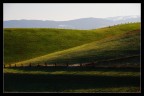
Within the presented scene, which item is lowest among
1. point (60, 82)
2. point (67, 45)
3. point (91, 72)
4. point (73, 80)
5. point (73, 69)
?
point (60, 82)

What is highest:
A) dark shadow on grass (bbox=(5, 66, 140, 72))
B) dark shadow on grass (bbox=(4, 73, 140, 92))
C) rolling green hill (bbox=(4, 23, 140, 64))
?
rolling green hill (bbox=(4, 23, 140, 64))

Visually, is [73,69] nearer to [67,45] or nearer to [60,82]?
[60,82]

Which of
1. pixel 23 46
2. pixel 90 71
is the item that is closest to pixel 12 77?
pixel 90 71

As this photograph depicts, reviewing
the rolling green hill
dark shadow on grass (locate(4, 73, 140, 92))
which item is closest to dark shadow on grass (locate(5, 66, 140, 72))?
dark shadow on grass (locate(4, 73, 140, 92))

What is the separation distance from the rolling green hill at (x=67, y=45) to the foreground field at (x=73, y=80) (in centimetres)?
950

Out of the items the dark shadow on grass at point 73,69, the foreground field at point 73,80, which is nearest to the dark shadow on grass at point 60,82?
the foreground field at point 73,80

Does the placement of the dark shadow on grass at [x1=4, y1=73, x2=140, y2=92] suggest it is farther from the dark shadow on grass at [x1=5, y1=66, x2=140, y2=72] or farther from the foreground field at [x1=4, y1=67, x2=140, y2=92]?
the dark shadow on grass at [x1=5, y1=66, x2=140, y2=72]

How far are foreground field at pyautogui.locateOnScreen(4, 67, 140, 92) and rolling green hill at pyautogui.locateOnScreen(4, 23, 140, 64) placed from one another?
950 centimetres

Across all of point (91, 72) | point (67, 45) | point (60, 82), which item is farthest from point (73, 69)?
point (67, 45)

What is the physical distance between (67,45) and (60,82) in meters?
50.8

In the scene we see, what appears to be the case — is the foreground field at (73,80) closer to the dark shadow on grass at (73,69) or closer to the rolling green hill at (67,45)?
the dark shadow on grass at (73,69)

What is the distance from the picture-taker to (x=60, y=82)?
52156mm

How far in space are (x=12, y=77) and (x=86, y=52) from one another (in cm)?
2227

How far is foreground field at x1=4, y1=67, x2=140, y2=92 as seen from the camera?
4860 centimetres
